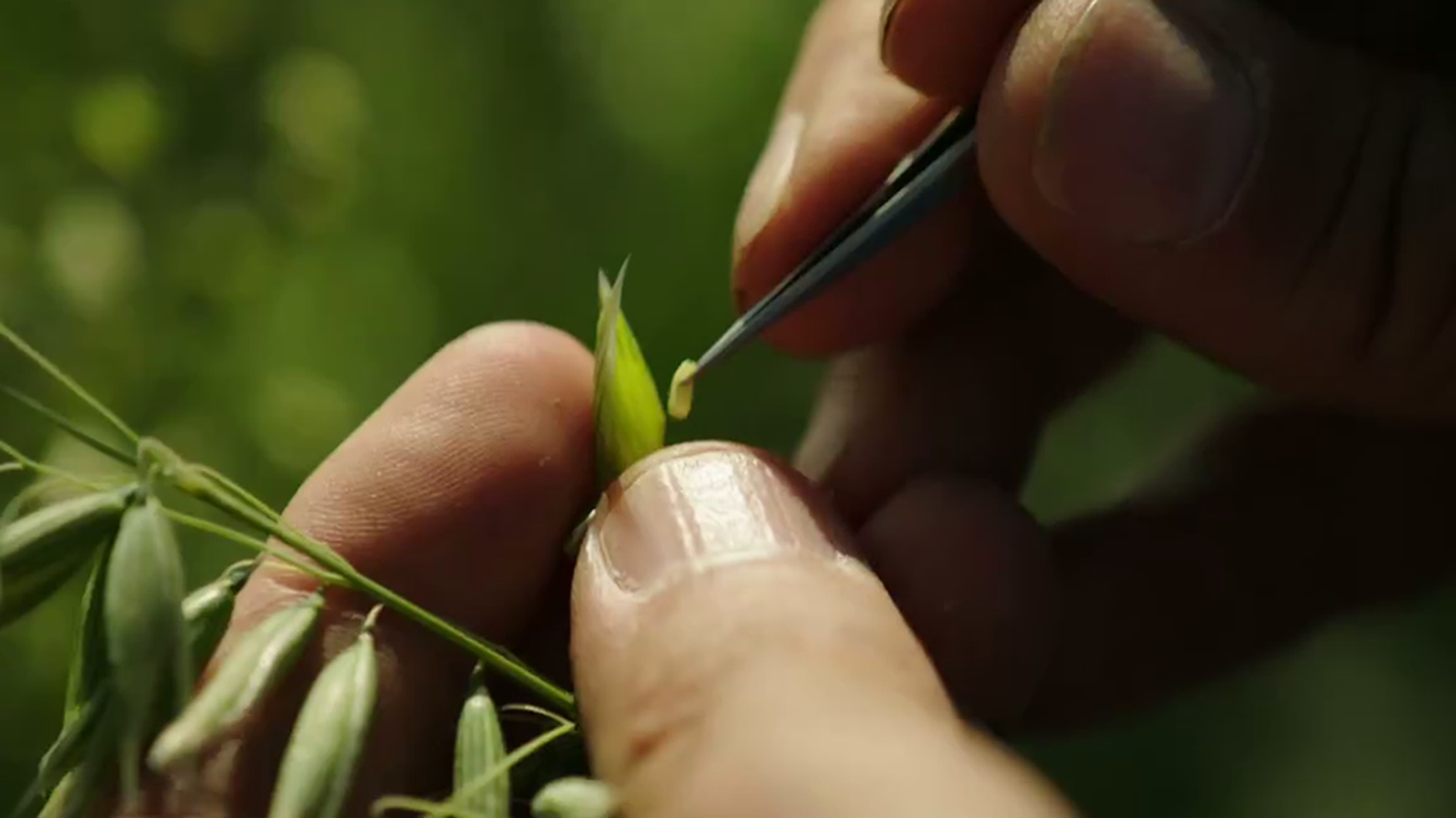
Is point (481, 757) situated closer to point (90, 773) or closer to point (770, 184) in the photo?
point (90, 773)

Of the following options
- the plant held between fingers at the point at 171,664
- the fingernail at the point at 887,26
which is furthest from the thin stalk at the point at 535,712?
the fingernail at the point at 887,26

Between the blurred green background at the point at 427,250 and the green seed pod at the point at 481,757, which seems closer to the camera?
the green seed pod at the point at 481,757

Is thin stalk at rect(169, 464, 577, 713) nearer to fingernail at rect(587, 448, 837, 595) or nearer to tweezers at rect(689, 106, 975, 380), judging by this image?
fingernail at rect(587, 448, 837, 595)

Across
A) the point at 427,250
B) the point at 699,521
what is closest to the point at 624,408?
the point at 699,521

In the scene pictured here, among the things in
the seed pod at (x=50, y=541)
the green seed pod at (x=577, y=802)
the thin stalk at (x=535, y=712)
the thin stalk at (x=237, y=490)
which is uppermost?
the seed pod at (x=50, y=541)

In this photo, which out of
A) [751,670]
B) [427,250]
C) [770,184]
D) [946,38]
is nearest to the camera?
[751,670]

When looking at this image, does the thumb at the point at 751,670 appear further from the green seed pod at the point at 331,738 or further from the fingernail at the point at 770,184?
the fingernail at the point at 770,184
